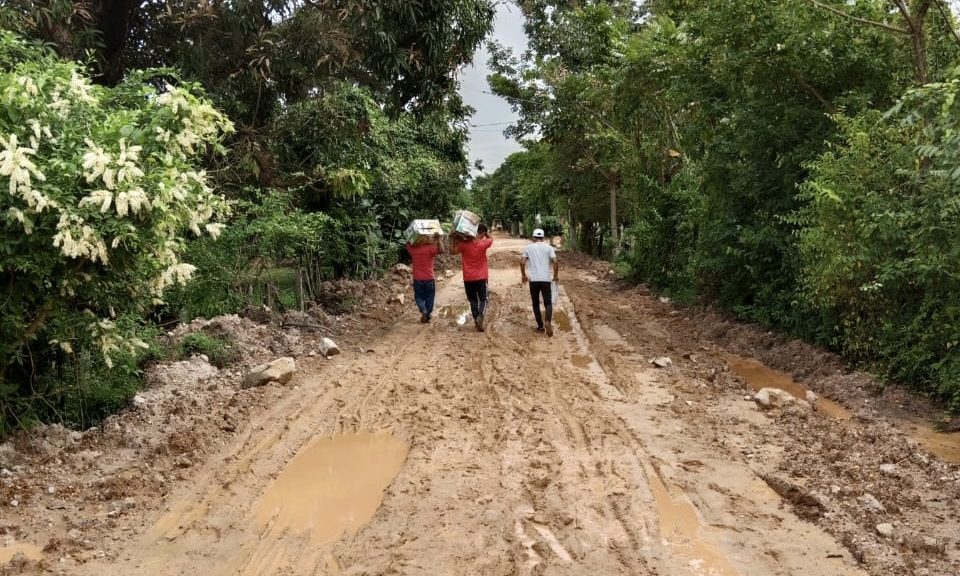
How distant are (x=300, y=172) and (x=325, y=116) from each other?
98 centimetres

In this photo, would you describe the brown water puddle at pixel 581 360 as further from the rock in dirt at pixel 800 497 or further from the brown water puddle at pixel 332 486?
the rock in dirt at pixel 800 497

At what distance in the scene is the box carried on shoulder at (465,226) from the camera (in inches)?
419

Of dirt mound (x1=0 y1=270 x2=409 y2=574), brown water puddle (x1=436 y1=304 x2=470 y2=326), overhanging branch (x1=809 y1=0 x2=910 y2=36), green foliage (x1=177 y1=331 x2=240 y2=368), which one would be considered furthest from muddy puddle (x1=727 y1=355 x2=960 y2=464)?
green foliage (x1=177 y1=331 x2=240 y2=368)

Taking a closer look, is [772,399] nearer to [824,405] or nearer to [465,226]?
[824,405]

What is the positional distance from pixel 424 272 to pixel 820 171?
5.88 metres

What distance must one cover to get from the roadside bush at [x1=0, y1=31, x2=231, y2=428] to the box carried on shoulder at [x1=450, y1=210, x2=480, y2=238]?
17.5 ft

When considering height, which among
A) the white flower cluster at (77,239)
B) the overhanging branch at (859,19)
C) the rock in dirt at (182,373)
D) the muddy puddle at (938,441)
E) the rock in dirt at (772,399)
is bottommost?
the muddy puddle at (938,441)

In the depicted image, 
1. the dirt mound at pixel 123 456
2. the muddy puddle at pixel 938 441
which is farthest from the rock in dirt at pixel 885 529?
the dirt mound at pixel 123 456

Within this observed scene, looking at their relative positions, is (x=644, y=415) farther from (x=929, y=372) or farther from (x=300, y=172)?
(x=300, y=172)

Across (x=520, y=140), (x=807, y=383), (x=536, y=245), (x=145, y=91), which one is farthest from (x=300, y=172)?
(x=520, y=140)

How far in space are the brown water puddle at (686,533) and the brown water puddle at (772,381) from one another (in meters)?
2.87

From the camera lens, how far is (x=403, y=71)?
950cm

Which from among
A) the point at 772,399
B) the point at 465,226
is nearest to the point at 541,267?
the point at 465,226

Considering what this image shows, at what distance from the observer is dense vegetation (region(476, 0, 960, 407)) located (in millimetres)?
6316
